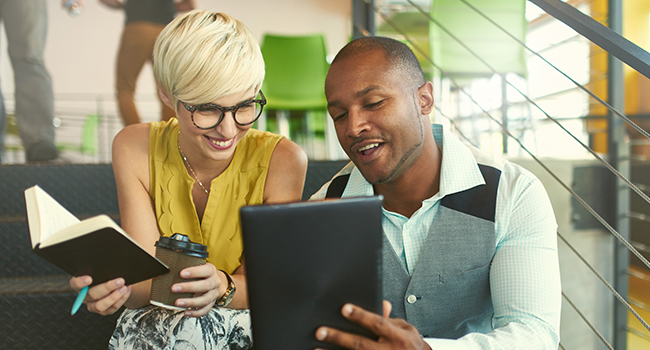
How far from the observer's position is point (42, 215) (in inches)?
28.3

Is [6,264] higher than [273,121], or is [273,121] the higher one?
[273,121]

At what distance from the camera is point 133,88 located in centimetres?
212

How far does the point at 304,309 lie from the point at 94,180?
137cm

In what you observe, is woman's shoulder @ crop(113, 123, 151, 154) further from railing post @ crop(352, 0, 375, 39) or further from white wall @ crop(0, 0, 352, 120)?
white wall @ crop(0, 0, 352, 120)

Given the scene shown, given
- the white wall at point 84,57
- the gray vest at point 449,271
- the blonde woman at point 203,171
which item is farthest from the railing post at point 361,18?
the white wall at point 84,57

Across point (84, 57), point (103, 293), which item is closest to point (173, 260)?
point (103, 293)

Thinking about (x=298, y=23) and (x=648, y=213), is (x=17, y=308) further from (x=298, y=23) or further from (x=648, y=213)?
(x=298, y=23)

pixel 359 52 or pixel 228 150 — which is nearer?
pixel 359 52

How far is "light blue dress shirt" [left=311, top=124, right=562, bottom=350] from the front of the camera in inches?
32.9

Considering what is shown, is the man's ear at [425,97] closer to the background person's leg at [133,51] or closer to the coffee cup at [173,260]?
the coffee cup at [173,260]

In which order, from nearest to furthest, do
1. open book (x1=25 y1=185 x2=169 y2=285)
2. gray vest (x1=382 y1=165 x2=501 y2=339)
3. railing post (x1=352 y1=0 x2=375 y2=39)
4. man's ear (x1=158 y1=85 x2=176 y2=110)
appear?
open book (x1=25 y1=185 x2=169 y2=285) → gray vest (x1=382 y1=165 x2=501 y2=339) → man's ear (x1=158 y1=85 x2=176 y2=110) → railing post (x1=352 y1=0 x2=375 y2=39)

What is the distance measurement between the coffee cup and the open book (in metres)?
0.04

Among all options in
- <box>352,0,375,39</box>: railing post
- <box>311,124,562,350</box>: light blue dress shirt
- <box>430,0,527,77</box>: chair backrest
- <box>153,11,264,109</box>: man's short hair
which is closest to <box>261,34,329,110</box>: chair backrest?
<box>430,0,527,77</box>: chair backrest

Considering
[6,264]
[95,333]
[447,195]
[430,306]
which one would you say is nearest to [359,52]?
[447,195]
